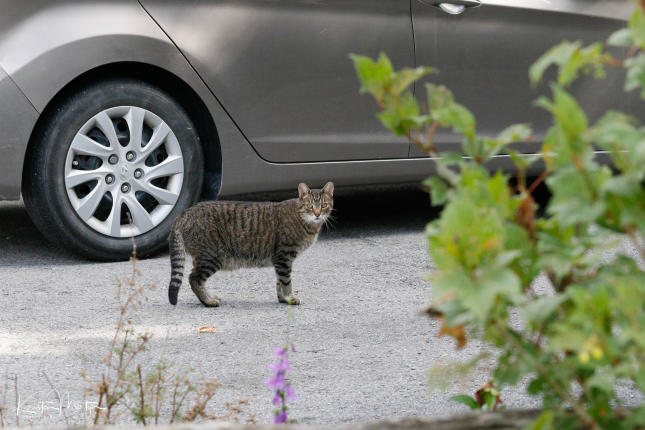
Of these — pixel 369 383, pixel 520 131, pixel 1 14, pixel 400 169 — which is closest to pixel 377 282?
pixel 400 169

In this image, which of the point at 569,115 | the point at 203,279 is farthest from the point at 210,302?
the point at 569,115

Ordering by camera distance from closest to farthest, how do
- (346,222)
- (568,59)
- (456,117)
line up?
(568,59) → (456,117) → (346,222)

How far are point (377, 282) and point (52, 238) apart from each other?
1.81 meters

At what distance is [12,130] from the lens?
18.9ft

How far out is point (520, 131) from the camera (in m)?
1.87

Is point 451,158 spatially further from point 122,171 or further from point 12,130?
point 122,171

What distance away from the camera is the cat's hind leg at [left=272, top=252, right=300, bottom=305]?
5.63 metres

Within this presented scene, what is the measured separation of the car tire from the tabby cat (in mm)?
476

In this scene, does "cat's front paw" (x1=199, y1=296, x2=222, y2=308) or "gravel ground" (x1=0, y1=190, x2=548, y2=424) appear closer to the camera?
"gravel ground" (x1=0, y1=190, x2=548, y2=424)

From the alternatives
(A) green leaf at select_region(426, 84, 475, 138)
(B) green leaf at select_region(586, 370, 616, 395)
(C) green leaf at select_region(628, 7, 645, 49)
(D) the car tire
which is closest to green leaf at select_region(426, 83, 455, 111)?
(A) green leaf at select_region(426, 84, 475, 138)

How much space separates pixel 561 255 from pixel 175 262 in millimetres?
4048

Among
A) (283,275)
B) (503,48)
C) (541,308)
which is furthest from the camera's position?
(503,48)

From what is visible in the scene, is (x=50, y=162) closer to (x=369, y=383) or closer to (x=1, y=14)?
(x=1, y=14)

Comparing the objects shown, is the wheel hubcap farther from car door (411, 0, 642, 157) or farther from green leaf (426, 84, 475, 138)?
green leaf (426, 84, 475, 138)
